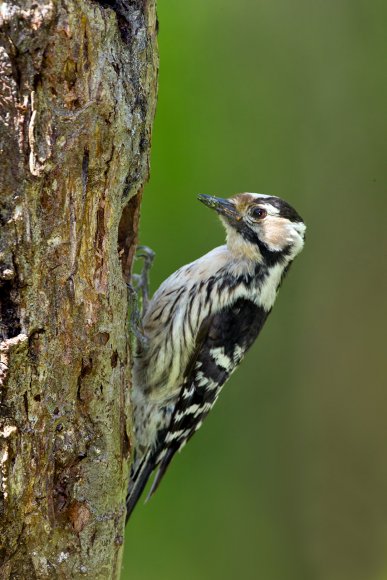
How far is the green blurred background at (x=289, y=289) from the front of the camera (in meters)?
5.71

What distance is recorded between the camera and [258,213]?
168 inches

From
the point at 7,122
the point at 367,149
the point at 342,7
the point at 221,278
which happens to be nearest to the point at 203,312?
the point at 221,278

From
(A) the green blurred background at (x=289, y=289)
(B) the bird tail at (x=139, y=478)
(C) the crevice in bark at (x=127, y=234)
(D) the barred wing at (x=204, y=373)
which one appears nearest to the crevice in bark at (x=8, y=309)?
(C) the crevice in bark at (x=127, y=234)

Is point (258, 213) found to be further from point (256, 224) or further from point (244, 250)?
point (244, 250)

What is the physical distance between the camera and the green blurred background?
5707 mm

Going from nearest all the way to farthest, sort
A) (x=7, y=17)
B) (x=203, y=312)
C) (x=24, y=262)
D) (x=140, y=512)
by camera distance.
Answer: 1. (x=7, y=17)
2. (x=24, y=262)
3. (x=203, y=312)
4. (x=140, y=512)

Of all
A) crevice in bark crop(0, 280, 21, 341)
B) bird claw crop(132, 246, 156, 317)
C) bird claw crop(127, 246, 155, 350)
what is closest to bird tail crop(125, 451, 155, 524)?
bird claw crop(127, 246, 155, 350)

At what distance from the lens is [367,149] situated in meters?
6.19

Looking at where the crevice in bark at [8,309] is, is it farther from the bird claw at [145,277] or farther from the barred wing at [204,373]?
the bird claw at [145,277]

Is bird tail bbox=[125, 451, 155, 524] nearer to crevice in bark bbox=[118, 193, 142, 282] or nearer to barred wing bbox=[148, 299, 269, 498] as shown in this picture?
barred wing bbox=[148, 299, 269, 498]

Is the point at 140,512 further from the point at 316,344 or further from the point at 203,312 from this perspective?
the point at 203,312

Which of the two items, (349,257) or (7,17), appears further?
(349,257)

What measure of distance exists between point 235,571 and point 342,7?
4345 mm

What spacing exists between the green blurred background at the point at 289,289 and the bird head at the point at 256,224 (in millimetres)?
1226
